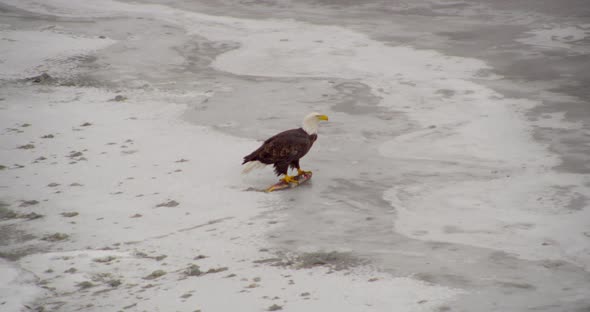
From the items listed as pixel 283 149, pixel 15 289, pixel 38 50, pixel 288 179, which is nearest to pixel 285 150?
pixel 283 149

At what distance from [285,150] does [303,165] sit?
124 cm

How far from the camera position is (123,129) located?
12250mm

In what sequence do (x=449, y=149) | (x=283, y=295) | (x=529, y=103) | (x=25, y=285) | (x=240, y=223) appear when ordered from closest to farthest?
(x=283, y=295), (x=25, y=285), (x=240, y=223), (x=449, y=149), (x=529, y=103)

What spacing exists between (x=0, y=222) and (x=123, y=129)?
3.88 metres

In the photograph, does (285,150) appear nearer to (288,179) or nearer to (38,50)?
(288,179)

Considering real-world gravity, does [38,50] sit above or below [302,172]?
above

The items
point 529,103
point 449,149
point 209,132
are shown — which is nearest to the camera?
point 449,149

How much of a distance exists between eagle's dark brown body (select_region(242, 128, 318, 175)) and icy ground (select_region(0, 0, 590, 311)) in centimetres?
44

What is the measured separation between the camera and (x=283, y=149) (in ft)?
30.7

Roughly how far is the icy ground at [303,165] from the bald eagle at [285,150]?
369mm

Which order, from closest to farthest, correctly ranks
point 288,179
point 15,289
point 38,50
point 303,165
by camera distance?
point 15,289, point 288,179, point 303,165, point 38,50

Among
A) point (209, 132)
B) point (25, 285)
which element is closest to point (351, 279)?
point (25, 285)

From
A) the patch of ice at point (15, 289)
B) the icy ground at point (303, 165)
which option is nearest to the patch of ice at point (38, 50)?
the icy ground at point (303, 165)

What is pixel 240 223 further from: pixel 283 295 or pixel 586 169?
pixel 586 169
